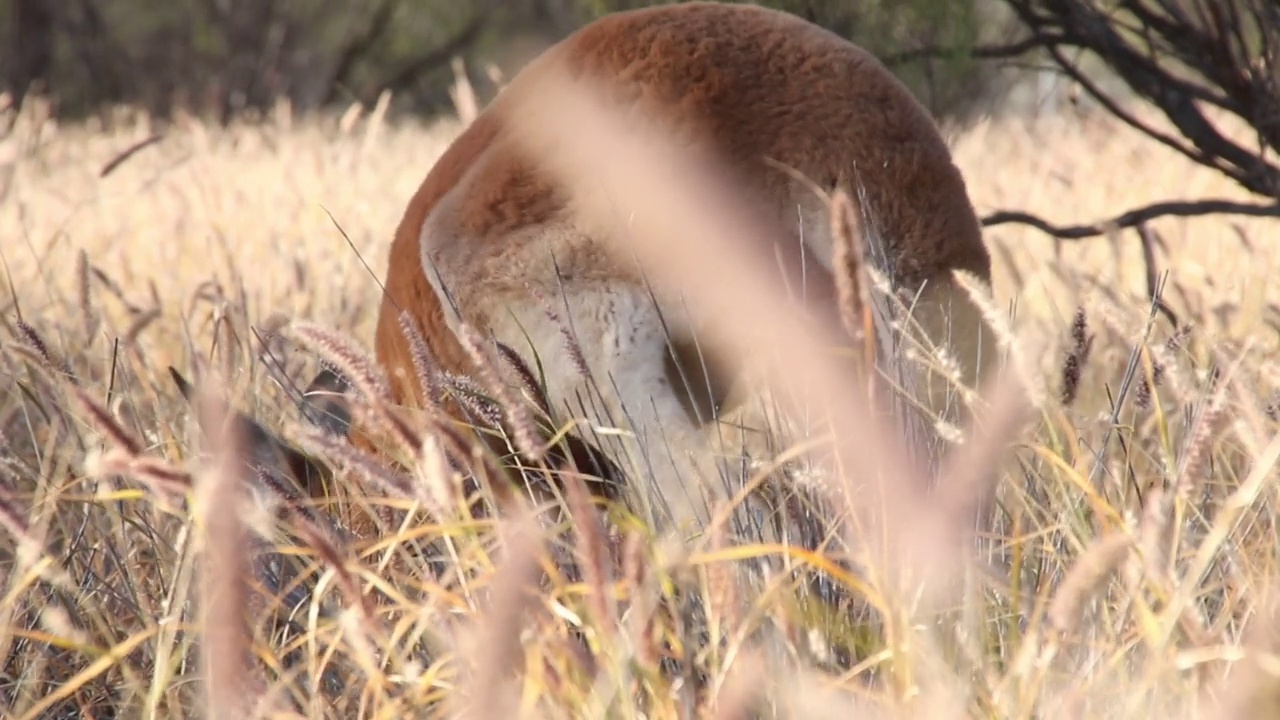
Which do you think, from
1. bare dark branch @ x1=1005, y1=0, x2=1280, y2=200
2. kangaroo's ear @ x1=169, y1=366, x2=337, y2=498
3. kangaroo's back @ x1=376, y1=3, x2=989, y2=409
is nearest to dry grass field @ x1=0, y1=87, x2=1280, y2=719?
kangaroo's ear @ x1=169, y1=366, x2=337, y2=498

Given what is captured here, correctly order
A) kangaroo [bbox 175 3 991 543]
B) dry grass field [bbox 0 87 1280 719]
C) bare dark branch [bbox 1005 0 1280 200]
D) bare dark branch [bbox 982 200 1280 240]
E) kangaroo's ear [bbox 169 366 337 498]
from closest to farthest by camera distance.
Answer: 1. dry grass field [bbox 0 87 1280 719]
2. kangaroo's ear [bbox 169 366 337 498]
3. kangaroo [bbox 175 3 991 543]
4. bare dark branch [bbox 982 200 1280 240]
5. bare dark branch [bbox 1005 0 1280 200]

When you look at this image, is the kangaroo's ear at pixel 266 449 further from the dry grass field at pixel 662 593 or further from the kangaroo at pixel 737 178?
the kangaroo at pixel 737 178

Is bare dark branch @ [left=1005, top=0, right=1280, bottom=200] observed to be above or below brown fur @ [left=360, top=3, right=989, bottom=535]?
below

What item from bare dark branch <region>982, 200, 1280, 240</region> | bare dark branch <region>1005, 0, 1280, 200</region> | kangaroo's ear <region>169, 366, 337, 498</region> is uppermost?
kangaroo's ear <region>169, 366, 337, 498</region>

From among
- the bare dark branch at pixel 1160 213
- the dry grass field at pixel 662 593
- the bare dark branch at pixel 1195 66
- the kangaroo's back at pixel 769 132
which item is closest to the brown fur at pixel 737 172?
the kangaroo's back at pixel 769 132

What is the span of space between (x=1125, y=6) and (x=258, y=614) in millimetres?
2229

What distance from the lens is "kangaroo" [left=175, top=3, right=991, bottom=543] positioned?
2.47m

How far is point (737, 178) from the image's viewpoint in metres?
2.54

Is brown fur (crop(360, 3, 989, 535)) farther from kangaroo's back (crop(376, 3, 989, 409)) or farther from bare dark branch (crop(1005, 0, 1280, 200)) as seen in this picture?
bare dark branch (crop(1005, 0, 1280, 200))

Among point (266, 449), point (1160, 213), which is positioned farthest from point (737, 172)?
point (1160, 213)

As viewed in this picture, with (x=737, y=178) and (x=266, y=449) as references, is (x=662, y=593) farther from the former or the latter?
(x=737, y=178)

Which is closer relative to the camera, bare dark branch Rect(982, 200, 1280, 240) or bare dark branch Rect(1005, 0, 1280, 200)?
bare dark branch Rect(982, 200, 1280, 240)

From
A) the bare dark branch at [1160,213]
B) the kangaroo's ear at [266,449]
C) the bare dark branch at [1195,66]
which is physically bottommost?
the bare dark branch at [1160,213]

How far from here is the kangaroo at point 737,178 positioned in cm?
247
